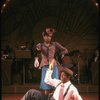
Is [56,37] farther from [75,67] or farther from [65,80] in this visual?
[65,80]

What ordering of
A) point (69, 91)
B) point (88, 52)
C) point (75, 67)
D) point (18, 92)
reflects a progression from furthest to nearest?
point (88, 52)
point (75, 67)
point (18, 92)
point (69, 91)

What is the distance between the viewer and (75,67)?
11.8 m

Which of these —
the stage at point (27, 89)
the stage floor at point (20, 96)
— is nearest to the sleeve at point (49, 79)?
the stage floor at point (20, 96)

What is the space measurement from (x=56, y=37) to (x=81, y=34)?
71cm

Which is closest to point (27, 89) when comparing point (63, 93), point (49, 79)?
point (49, 79)

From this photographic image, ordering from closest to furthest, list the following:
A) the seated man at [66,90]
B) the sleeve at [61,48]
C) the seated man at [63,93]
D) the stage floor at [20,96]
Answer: the seated man at [63,93]
the seated man at [66,90]
the sleeve at [61,48]
the stage floor at [20,96]

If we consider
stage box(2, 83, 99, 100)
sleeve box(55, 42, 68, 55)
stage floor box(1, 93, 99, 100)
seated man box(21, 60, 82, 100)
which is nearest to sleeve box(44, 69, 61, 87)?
seated man box(21, 60, 82, 100)

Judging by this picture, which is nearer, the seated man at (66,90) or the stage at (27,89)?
the seated man at (66,90)

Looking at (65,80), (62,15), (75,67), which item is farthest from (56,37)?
(65,80)

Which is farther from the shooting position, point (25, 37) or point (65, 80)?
point (25, 37)

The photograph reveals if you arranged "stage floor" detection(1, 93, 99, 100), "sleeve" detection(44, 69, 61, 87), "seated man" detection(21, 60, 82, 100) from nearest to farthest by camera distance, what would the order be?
"seated man" detection(21, 60, 82, 100) < "sleeve" detection(44, 69, 61, 87) < "stage floor" detection(1, 93, 99, 100)

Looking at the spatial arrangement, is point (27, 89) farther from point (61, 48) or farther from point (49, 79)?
point (49, 79)

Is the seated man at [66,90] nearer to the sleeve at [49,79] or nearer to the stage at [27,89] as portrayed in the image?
the sleeve at [49,79]

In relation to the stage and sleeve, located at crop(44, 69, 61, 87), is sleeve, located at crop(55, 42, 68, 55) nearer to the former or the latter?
sleeve, located at crop(44, 69, 61, 87)
